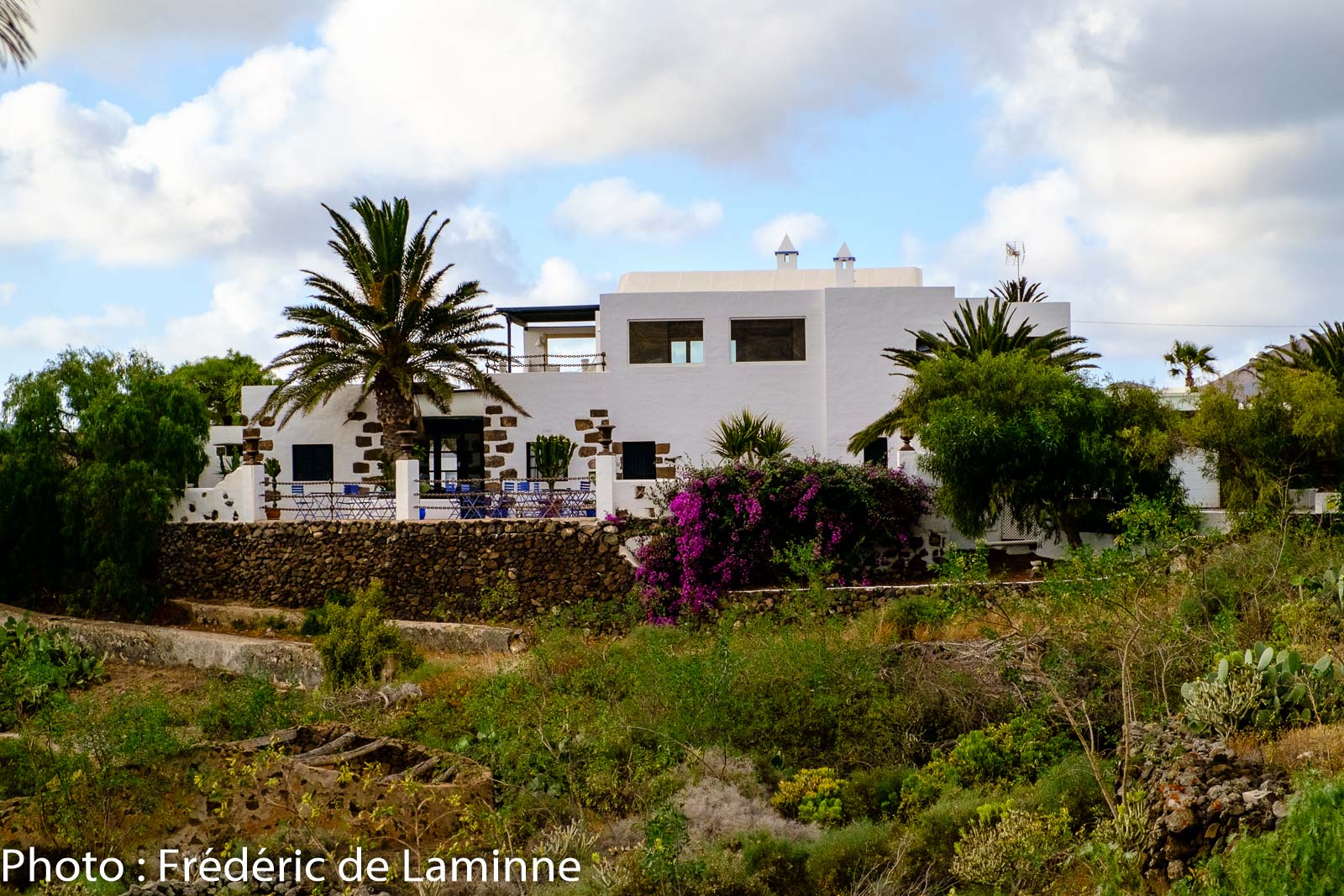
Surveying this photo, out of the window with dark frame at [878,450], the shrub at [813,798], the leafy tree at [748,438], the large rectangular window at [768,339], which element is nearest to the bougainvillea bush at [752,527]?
the leafy tree at [748,438]

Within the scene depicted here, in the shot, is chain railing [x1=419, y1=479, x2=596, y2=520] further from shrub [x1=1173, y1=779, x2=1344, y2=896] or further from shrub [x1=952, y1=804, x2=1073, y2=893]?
shrub [x1=1173, y1=779, x2=1344, y2=896]

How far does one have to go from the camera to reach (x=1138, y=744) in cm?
899

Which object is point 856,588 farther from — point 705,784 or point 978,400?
point 705,784

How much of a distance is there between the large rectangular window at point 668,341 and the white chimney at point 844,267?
132 inches

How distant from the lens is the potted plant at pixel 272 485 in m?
22.5

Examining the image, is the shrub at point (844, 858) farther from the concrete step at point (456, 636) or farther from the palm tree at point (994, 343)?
the palm tree at point (994, 343)

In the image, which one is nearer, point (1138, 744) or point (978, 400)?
point (1138, 744)

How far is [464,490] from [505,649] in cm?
543

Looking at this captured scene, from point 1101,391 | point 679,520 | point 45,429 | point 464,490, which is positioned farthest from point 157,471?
point 1101,391

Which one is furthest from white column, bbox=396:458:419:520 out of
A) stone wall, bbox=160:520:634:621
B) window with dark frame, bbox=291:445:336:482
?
window with dark frame, bbox=291:445:336:482

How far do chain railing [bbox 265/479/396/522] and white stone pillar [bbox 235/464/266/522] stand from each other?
168 millimetres

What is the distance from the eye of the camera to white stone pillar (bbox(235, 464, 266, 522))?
22438 millimetres

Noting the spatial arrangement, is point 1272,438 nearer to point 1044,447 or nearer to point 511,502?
point 1044,447

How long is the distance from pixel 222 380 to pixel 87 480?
19.0m
